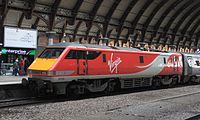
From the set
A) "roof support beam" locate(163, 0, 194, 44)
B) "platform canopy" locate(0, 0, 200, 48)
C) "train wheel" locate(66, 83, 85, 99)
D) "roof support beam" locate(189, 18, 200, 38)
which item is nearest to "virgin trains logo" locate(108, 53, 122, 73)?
"train wheel" locate(66, 83, 85, 99)

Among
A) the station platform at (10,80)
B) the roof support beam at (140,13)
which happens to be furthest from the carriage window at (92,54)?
the roof support beam at (140,13)

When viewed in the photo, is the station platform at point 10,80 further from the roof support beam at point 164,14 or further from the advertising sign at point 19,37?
the roof support beam at point 164,14

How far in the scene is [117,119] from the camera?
977cm

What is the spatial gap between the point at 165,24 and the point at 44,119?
47.5 meters

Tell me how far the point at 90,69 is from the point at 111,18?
92.6ft

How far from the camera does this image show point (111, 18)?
4347 cm

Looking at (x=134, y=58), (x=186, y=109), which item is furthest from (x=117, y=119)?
(x=134, y=58)

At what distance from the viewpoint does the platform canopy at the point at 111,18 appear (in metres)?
35.4

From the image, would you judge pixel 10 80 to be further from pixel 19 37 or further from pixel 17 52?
pixel 17 52

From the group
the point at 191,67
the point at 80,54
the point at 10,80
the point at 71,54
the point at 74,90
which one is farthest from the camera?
the point at 191,67

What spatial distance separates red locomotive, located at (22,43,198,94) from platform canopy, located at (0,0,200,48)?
57.1ft

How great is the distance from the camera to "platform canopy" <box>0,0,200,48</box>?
35.4 metres

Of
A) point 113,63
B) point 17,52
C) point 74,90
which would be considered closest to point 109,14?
point 17,52

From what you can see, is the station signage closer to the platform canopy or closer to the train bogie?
the platform canopy
